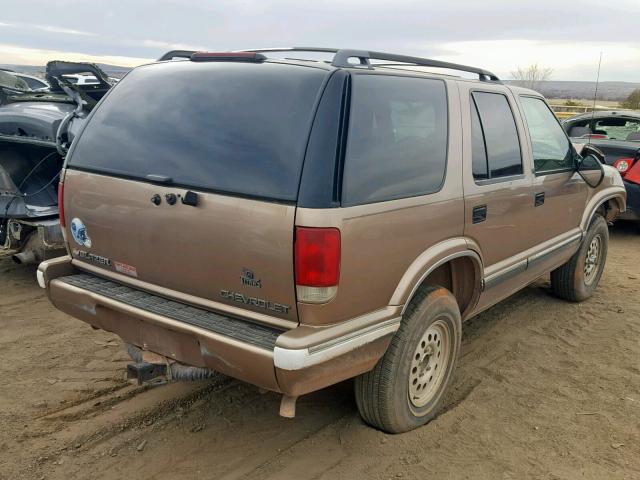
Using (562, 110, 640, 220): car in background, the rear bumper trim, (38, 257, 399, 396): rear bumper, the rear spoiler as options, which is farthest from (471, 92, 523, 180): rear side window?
the rear spoiler

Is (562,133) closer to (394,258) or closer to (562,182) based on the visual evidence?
(562,182)

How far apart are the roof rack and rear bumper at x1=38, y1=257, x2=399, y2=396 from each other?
4.04ft

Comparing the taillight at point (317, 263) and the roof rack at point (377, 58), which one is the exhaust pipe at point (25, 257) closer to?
the roof rack at point (377, 58)

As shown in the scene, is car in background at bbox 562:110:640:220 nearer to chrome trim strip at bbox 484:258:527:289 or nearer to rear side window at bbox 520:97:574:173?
rear side window at bbox 520:97:574:173

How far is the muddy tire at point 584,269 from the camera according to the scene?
213 inches

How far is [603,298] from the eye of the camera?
588 centimetres

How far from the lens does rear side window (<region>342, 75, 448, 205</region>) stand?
271cm

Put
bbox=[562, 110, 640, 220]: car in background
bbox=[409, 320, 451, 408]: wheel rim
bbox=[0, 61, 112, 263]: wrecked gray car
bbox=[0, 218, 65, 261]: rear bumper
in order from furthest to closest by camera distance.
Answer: bbox=[562, 110, 640, 220]: car in background < bbox=[0, 61, 112, 263]: wrecked gray car < bbox=[0, 218, 65, 261]: rear bumper < bbox=[409, 320, 451, 408]: wheel rim

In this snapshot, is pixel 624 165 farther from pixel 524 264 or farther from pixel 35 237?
pixel 35 237

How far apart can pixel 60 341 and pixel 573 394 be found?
363 cm

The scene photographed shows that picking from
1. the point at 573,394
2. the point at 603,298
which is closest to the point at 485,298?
the point at 573,394

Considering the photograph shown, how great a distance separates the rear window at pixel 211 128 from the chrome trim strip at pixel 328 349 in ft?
2.15

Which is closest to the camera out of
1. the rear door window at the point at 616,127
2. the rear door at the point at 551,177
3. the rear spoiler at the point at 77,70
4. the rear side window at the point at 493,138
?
the rear side window at the point at 493,138

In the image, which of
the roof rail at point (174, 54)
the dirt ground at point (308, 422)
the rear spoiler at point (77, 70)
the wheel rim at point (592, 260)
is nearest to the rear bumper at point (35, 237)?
the dirt ground at point (308, 422)
